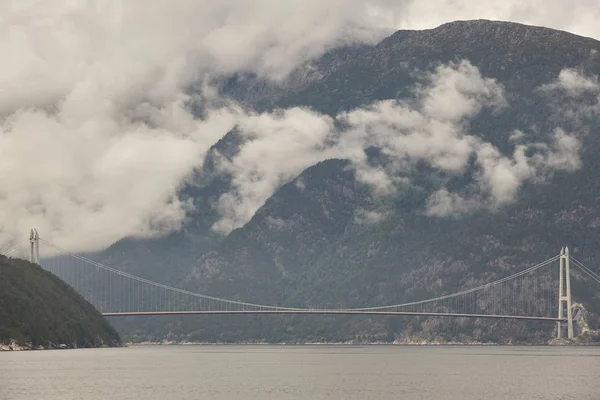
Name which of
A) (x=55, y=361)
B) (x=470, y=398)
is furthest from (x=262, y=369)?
(x=470, y=398)

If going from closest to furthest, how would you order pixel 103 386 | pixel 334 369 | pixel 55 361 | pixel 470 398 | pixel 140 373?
pixel 470 398 < pixel 103 386 < pixel 140 373 < pixel 334 369 < pixel 55 361

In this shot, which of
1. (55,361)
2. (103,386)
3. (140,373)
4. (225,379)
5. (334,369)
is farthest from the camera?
(55,361)

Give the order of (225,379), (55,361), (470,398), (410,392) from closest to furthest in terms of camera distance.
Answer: (470,398) → (410,392) → (225,379) → (55,361)

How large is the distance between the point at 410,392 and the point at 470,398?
960 centimetres

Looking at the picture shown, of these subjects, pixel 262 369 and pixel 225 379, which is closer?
pixel 225 379

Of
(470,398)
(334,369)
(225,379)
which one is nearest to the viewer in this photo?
(470,398)

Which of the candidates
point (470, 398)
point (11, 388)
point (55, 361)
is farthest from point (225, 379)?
point (55, 361)

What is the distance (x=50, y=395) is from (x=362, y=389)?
97.7 ft

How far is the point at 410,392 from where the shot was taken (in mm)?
111250

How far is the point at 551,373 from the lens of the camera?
474 ft

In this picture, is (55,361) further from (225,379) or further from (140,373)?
(225,379)

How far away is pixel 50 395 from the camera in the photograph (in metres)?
108

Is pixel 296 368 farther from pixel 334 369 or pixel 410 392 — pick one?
pixel 410 392

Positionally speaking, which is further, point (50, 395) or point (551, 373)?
point (551, 373)
